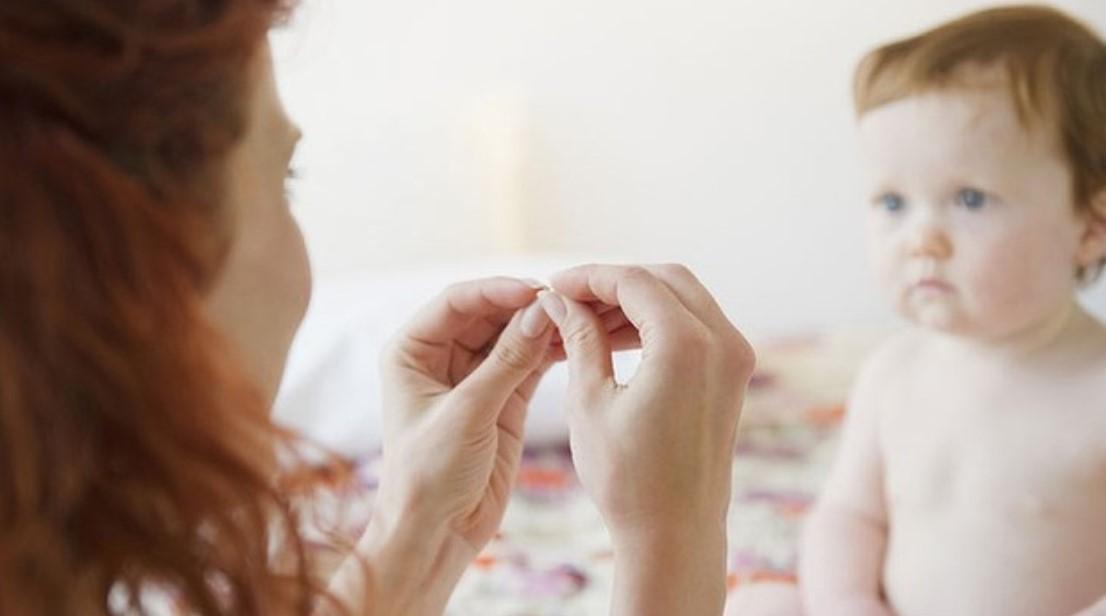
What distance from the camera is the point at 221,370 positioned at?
64 centimetres

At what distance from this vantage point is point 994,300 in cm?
115

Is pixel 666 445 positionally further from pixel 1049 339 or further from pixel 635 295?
pixel 1049 339

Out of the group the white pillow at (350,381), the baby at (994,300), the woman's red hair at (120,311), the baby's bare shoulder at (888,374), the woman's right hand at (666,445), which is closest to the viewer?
the woman's red hair at (120,311)

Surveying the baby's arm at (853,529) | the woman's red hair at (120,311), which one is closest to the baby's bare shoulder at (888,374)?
the baby's arm at (853,529)

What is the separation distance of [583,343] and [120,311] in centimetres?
32

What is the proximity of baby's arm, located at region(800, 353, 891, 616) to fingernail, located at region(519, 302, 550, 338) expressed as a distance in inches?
16.4

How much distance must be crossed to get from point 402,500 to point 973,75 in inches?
21.2

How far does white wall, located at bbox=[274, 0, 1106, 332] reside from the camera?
2225 mm

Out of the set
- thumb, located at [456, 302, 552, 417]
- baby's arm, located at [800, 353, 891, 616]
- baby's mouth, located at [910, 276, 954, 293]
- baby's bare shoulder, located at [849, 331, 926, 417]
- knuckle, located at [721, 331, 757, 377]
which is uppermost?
knuckle, located at [721, 331, 757, 377]

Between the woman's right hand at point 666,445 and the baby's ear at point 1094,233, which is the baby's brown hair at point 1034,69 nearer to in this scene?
the baby's ear at point 1094,233

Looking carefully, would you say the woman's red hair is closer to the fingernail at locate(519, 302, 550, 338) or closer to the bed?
the fingernail at locate(519, 302, 550, 338)

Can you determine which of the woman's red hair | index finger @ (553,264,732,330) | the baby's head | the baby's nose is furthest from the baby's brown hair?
the woman's red hair

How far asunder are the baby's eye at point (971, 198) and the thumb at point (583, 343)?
0.40 meters

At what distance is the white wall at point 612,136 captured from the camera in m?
2.22
